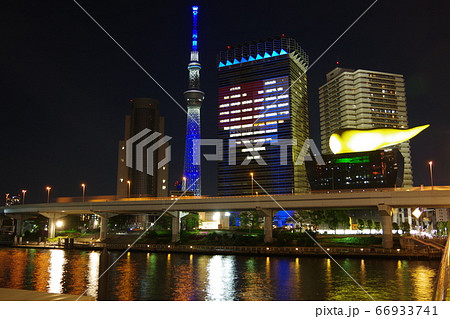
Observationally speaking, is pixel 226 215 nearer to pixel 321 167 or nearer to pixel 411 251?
pixel 321 167

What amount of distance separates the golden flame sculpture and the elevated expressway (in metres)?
23.6

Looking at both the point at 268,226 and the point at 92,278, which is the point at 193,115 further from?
the point at 92,278

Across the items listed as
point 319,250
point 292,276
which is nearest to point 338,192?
point 319,250

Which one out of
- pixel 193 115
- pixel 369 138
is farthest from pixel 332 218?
pixel 193 115

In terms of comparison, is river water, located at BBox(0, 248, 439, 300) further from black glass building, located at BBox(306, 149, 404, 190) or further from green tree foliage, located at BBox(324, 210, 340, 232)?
black glass building, located at BBox(306, 149, 404, 190)

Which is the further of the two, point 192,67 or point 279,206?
point 192,67

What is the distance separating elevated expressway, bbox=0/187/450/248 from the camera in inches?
2270

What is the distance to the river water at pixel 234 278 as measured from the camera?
31562 millimetres

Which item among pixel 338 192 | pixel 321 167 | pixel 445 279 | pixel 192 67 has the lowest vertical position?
pixel 445 279

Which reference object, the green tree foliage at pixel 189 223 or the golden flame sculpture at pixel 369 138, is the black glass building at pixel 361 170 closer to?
the golden flame sculpture at pixel 369 138

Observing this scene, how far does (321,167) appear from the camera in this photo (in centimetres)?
12119

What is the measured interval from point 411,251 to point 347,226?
3823cm

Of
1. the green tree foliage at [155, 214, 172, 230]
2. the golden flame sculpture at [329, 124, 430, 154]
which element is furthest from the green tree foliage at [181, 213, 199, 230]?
the golden flame sculpture at [329, 124, 430, 154]

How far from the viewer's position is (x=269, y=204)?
67688 mm
